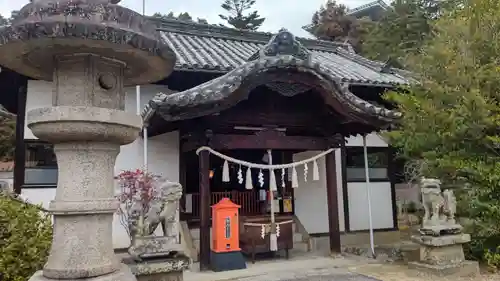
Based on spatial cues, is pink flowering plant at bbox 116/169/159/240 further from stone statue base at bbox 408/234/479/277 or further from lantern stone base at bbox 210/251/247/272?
stone statue base at bbox 408/234/479/277

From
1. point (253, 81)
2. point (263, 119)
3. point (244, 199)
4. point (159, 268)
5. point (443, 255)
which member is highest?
point (253, 81)

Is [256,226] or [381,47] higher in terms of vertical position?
[381,47]

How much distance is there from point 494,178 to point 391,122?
224 cm

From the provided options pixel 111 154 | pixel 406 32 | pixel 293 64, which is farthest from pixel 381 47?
pixel 111 154

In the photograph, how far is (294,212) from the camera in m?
11.2

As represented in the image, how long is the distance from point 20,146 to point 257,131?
→ 526 centimetres

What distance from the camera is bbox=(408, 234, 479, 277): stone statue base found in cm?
714

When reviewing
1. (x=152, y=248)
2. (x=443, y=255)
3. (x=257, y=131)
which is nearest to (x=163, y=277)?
(x=152, y=248)

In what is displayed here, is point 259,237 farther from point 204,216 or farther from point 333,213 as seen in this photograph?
point 333,213

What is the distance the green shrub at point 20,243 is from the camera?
426 cm

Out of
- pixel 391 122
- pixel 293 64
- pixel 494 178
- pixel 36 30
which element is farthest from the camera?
pixel 391 122

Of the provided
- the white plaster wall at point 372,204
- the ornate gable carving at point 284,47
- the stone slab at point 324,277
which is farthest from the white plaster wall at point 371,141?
the stone slab at point 324,277

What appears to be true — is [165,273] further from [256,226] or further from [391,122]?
[391,122]

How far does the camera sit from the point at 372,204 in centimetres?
1179
